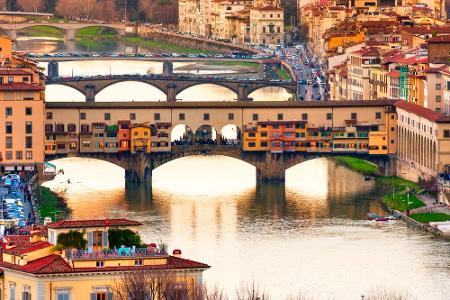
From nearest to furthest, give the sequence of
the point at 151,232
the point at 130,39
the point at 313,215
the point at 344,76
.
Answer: the point at 151,232 < the point at 313,215 < the point at 344,76 < the point at 130,39

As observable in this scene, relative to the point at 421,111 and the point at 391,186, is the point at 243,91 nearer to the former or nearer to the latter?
the point at 421,111

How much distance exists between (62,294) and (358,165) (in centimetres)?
3754

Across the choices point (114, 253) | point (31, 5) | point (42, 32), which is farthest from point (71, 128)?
point (31, 5)

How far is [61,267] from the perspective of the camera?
3066cm

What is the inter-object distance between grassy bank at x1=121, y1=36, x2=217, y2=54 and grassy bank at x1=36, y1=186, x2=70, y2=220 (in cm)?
5743

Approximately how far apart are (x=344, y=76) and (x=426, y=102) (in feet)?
43.5

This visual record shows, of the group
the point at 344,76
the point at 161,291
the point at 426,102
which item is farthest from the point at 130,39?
the point at 161,291

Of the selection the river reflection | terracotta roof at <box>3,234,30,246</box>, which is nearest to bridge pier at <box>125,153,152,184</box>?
the river reflection

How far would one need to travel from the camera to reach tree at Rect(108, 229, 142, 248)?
31.5 metres

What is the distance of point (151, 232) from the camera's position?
167 feet

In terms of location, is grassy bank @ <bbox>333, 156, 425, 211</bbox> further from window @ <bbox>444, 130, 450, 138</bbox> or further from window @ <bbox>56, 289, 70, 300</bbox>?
window @ <bbox>56, 289, 70, 300</bbox>

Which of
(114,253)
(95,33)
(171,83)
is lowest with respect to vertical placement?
(114,253)

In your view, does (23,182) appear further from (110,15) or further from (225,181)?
(110,15)

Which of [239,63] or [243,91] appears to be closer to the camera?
[243,91]
